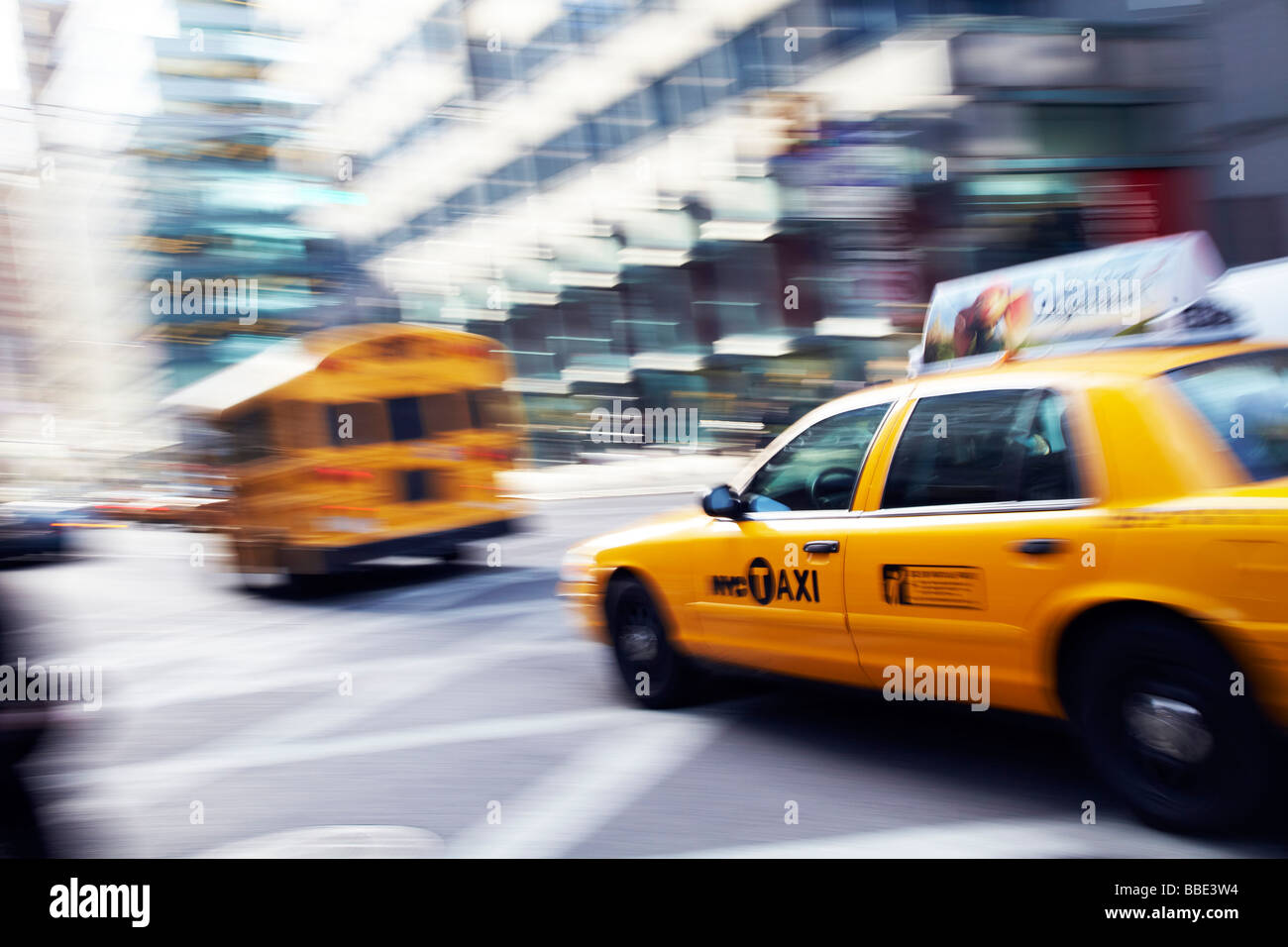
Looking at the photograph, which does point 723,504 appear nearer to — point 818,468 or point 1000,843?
point 818,468

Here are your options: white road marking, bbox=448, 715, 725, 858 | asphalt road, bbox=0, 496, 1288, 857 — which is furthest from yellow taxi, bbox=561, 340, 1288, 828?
white road marking, bbox=448, 715, 725, 858

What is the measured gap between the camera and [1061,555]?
13.5ft

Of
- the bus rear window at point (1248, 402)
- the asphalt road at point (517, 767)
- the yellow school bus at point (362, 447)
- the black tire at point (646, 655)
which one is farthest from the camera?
the yellow school bus at point (362, 447)

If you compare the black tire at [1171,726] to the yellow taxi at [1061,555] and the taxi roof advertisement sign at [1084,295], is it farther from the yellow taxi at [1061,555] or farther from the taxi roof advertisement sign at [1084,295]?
the taxi roof advertisement sign at [1084,295]

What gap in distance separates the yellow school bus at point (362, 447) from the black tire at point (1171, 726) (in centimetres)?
888

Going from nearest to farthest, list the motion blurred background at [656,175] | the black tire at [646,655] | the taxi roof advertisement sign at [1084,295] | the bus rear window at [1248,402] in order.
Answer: the bus rear window at [1248,402]
the taxi roof advertisement sign at [1084,295]
the black tire at [646,655]
the motion blurred background at [656,175]

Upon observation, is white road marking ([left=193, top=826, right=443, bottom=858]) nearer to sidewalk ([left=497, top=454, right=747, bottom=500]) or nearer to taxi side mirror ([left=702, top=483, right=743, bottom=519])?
taxi side mirror ([left=702, top=483, right=743, bottom=519])

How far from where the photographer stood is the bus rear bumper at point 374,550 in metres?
11.9

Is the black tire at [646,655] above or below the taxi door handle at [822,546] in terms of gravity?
below

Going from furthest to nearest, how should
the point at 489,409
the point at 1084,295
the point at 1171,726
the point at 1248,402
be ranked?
the point at 489,409, the point at 1084,295, the point at 1248,402, the point at 1171,726

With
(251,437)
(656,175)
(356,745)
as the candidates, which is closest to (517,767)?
(356,745)

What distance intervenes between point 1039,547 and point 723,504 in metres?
1.77

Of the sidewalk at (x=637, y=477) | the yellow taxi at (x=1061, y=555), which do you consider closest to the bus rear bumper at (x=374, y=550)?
the yellow taxi at (x=1061, y=555)

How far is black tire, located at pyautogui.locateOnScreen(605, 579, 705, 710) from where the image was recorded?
6.24m
